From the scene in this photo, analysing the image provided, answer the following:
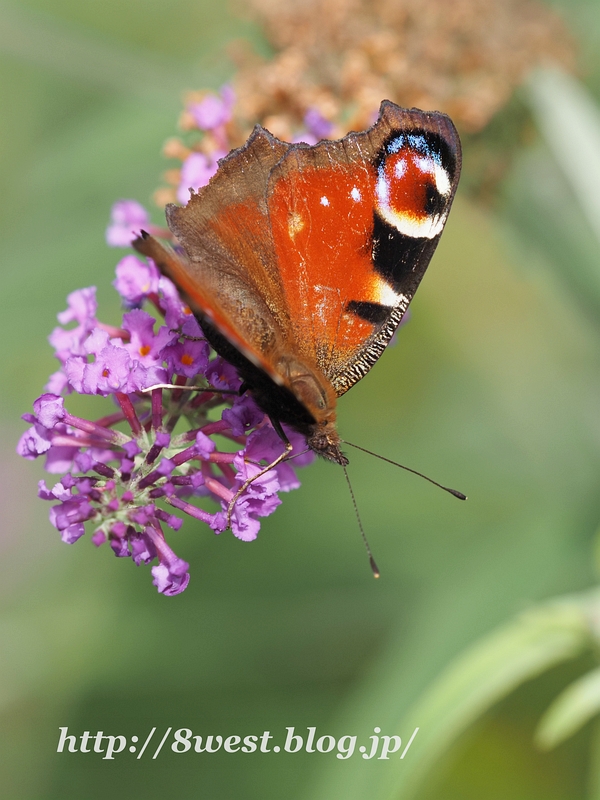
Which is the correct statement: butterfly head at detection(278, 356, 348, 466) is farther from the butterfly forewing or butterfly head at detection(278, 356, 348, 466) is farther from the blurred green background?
the blurred green background

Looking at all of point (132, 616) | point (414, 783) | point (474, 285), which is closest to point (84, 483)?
point (414, 783)

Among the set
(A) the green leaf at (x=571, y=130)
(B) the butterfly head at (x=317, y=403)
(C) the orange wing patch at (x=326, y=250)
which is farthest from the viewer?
(A) the green leaf at (x=571, y=130)

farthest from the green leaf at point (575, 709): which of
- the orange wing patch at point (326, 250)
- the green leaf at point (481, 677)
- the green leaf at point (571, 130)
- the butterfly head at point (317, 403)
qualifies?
the green leaf at point (571, 130)

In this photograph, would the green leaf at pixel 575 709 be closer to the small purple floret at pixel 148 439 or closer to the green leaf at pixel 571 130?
the small purple floret at pixel 148 439

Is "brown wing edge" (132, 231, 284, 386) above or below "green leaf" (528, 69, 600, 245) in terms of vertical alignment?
below

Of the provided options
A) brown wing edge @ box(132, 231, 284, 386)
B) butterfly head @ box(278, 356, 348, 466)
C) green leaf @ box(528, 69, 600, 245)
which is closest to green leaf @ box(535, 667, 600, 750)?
butterfly head @ box(278, 356, 348, 466)

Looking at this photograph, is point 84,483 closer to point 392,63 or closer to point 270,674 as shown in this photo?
point 392,63

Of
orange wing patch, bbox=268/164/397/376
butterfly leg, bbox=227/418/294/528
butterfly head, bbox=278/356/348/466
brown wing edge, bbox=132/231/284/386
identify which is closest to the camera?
brown wing edge, bbox=132/231/284/386
